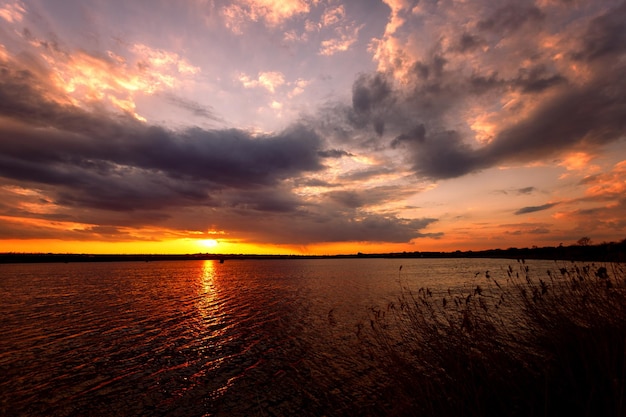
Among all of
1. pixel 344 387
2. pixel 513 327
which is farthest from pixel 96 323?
pixel 513 327

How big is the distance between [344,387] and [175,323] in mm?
22297

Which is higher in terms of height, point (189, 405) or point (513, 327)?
point (513, 327)

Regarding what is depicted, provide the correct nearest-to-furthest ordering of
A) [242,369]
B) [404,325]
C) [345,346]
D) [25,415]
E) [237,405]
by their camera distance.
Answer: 1. [25,415]
2. [237,405]
3. [242,369]
4. [345,346]
5. [404,325]

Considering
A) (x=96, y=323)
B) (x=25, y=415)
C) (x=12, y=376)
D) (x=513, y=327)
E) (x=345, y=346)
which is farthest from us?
(x=96, y=323)

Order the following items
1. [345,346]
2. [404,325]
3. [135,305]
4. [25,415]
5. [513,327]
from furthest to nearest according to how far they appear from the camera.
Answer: [135,305], [404,325], [513,327], [345,346], [25,415]

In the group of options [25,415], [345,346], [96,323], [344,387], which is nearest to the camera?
[25,415]

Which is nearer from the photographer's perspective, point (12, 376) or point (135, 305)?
point (12, 376)

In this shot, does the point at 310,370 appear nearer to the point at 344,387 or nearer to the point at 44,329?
the point at 344,387

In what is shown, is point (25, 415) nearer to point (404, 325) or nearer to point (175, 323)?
point (175, 323)

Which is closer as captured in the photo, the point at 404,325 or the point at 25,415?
the point at 25,415

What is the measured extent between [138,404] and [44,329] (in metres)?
20.9

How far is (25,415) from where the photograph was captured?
42.5 feet

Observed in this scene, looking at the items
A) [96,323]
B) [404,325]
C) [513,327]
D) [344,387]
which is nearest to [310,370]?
[344,387]

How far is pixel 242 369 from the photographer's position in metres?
18.2
